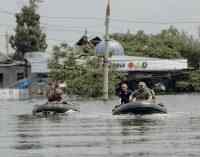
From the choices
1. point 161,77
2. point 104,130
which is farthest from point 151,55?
point 104,130

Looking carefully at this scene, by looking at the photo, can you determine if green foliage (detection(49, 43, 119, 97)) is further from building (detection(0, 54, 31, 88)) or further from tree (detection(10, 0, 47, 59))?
tree (detection(10, 0, 47, 59))

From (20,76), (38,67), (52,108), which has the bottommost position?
(52,108)

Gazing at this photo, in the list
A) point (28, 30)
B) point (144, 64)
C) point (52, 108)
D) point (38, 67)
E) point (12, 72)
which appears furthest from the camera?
point (28, 30)

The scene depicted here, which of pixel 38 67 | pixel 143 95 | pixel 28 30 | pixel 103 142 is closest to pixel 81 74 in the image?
pixel 38 67

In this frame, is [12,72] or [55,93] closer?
[55,93]

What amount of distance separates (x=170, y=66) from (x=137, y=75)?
11.1 feet

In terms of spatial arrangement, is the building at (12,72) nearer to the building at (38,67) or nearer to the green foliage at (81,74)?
the building at (38,67)

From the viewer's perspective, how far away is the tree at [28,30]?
84812 millimetres

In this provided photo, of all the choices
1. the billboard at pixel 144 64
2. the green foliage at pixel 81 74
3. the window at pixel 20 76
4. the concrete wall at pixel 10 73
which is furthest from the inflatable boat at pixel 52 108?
the window at pixel 20 76

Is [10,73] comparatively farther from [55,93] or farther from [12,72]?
[55,93]

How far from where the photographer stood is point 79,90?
2480 inches

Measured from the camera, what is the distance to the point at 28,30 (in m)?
84.8

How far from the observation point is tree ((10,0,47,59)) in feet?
278

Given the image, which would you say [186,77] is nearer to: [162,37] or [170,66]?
[170,66]
